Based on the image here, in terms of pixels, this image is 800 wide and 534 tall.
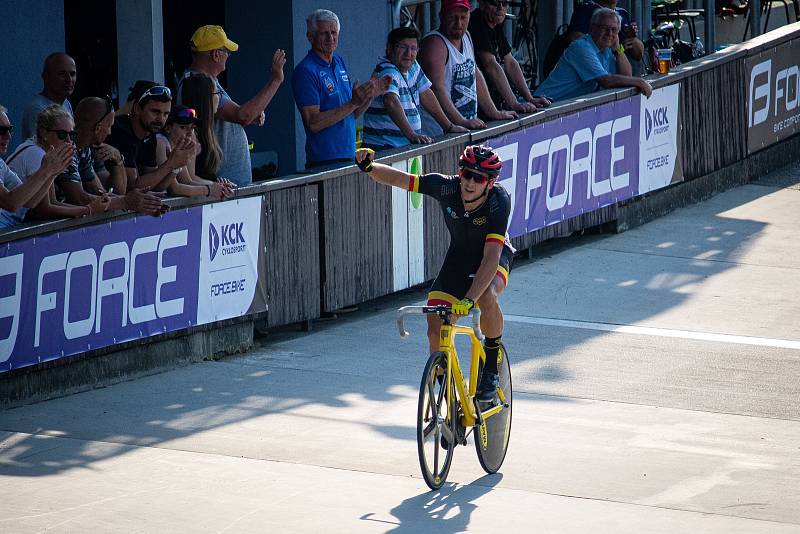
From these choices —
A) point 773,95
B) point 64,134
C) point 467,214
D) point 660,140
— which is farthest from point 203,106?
point 773,95

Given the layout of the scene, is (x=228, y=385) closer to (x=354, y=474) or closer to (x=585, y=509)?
(x=354, y=474)

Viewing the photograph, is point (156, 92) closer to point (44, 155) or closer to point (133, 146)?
point (133, 146)

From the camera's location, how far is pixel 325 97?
34.6ft

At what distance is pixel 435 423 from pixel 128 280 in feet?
9.32

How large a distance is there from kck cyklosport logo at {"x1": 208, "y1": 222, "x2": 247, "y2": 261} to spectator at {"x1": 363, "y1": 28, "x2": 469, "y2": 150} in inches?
76.8

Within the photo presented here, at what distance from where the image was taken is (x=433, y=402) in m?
6.82

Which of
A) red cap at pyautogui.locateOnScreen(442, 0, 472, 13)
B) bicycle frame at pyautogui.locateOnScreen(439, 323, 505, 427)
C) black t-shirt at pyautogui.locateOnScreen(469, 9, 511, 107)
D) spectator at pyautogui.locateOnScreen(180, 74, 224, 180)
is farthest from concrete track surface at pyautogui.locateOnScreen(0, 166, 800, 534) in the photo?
red cap at pyautogui.locateOnScreen(442, 0, 472, 13)

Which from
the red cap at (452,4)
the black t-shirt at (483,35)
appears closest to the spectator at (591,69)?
the black t-shirt at (483,35)

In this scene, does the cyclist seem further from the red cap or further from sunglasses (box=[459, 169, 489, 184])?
the red cap

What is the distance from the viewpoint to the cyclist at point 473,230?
7.18m

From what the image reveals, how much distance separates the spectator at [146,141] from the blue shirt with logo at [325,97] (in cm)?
166

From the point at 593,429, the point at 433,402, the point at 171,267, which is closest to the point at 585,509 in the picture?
the point at 433,402

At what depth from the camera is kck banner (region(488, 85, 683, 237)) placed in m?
12.6

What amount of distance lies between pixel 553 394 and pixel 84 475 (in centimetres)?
338
